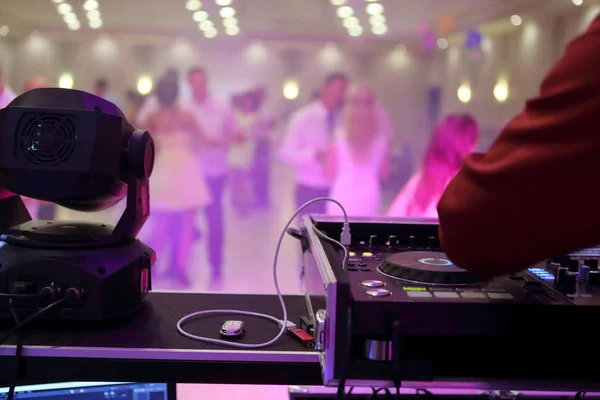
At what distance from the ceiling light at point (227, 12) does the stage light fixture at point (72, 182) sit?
3078 mm

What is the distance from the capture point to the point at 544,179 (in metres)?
0.60

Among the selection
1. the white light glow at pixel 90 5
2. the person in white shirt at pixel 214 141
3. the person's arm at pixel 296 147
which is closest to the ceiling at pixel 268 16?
the white light glow at pixel 90 5

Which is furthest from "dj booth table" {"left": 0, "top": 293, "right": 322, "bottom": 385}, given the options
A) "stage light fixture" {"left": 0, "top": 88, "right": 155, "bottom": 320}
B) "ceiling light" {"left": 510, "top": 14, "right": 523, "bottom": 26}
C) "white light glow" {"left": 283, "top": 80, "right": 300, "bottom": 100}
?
"ceiling light" {"left": 510, "top": 14, "right": 523, "bottom": 26}

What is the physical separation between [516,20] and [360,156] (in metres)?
1.47

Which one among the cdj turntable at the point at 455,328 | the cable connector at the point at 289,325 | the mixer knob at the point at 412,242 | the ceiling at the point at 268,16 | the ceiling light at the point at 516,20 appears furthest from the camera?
the ceiling at the point at 268,16

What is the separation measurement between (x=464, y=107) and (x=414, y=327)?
346 centimetres

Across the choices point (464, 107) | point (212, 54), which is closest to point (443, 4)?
point (464, 107)

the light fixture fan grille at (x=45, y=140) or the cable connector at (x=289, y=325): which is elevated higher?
the light fixture fan grille at (x=45, y=140)

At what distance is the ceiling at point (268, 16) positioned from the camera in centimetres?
372

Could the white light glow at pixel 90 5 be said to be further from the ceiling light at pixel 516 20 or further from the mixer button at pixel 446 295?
the mixer button at pixel 446 295

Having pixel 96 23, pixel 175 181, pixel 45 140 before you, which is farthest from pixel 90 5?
pixel 45 140

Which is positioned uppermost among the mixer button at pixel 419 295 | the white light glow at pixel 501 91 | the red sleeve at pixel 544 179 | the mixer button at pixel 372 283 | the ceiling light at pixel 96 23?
the ceiling light at pixel 96 23

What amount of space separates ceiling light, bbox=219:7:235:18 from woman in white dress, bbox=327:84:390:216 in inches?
42.3

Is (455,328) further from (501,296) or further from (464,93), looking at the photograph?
(464,93)
